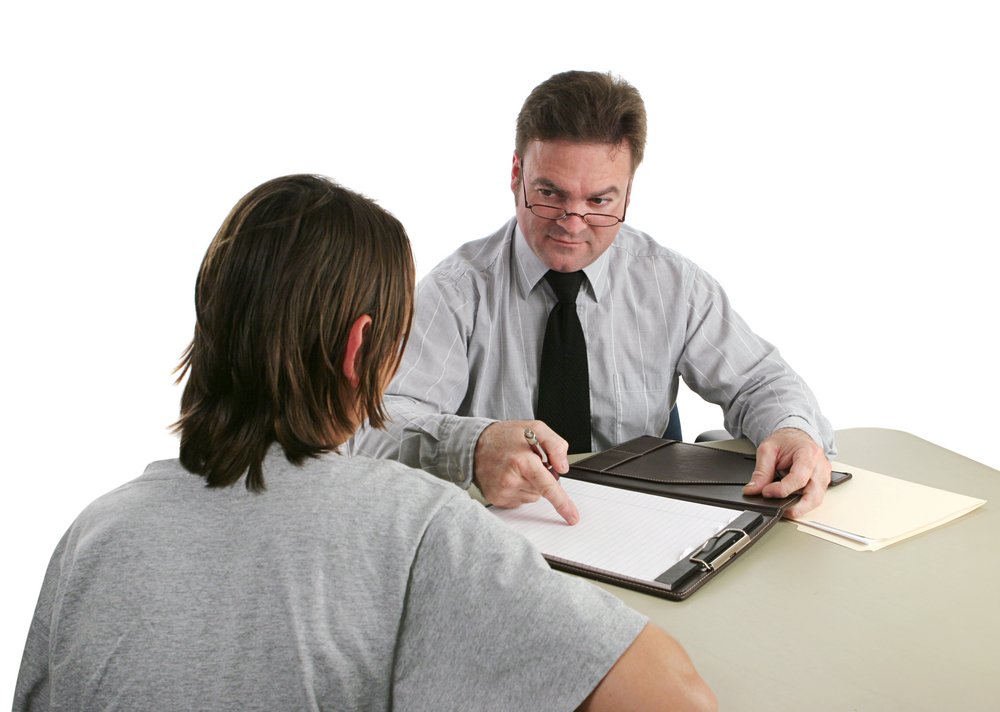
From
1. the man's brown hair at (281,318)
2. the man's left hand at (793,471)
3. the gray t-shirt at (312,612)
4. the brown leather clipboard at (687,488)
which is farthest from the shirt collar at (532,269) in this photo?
the gray t-shirt at (312,612)

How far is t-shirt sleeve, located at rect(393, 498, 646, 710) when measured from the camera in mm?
902

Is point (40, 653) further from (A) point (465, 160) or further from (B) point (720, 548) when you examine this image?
(A) point (465, 160)

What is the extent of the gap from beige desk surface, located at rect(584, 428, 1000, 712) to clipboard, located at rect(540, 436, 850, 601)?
2cm

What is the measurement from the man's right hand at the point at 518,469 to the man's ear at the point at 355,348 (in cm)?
54

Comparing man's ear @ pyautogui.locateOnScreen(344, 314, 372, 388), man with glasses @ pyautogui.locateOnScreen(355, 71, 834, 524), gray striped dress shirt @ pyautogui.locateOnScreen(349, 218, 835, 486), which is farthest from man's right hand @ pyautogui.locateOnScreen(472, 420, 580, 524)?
man's ear @ pyautogui.locateOnScreen(344, 314, 372, 388)

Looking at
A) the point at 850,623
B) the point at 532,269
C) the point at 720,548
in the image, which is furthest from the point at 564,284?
the point at 850,623

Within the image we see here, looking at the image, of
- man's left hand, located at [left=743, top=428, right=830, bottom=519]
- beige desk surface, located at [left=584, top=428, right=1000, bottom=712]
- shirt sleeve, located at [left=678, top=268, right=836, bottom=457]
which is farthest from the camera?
shirt sleeve, located at [left=678, top=268, right=836, bottom=457]

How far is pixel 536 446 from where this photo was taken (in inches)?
61.6

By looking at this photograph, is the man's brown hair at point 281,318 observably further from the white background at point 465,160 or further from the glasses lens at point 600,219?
the white background at point 465,160

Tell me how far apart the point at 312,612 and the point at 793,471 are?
1.01m

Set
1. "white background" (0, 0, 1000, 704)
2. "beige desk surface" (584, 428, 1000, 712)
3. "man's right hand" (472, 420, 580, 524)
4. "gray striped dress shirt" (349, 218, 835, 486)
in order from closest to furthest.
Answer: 1. "beige desk surface" (584, 428, 1000, 712)
2. "man's right hand" (472, 420, 580, 524)
3. "gray striped dress shirt" (349, 218, 835, 486)
4. "white background" (0, 0, 1000, 704)

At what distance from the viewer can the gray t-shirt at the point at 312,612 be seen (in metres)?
0.89

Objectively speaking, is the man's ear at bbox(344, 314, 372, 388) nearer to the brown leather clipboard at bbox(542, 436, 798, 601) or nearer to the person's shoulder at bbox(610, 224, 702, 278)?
the brown leather clipboard at bbox(542, 436, 798, 601)

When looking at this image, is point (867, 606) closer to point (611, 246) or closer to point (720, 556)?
point (720, 556)
